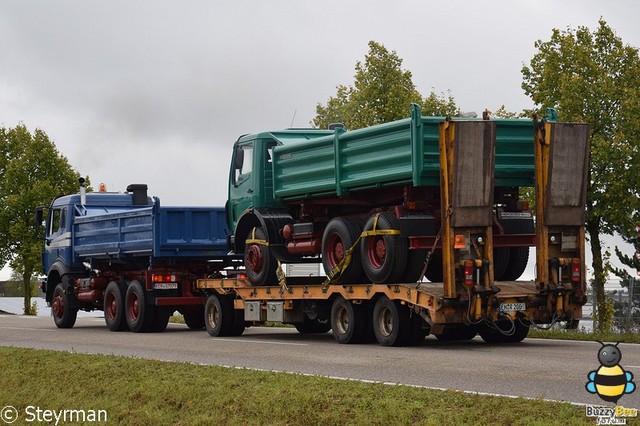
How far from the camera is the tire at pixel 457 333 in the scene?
20062 millimetres

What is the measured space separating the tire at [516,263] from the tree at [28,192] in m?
36.1

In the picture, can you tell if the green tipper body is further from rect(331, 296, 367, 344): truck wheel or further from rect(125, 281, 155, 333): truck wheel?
rect(125, 281, 155, 333): truck wheel

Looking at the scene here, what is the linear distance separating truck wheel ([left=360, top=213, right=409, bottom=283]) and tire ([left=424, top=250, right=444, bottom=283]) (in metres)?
0.90

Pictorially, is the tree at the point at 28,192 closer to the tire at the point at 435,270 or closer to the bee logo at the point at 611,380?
the tire at the point at 435,270

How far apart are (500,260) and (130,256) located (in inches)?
396

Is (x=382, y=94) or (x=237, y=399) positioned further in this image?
(x=382, y=94)

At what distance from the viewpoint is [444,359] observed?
15.8 meters

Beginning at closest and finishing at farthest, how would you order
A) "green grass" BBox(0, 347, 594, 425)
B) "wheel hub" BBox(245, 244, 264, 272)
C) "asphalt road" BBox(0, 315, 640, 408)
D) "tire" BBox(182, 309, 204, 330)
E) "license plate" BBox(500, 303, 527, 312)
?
"green grass" BBox(0, 347, 594, 425) < "asphalt road" BBox(0, 315, 640, 408) < "license plate" BBox(500, 303, 527, 312) < "wheel hub" BBox(245, 244, 264, 272) < "tire" BBox(182, 309, 204, 330)

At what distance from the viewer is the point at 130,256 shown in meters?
26.8

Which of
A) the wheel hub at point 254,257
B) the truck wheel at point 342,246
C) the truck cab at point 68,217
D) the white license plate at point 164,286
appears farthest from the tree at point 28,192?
the truck wheel at point 342,246

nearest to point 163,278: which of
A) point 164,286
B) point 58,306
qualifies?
point 164,286

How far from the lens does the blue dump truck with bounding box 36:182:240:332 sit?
2561 centimetres

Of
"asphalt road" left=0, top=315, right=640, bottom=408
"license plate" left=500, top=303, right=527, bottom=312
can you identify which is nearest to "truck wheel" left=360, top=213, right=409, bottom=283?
"asphalt road" left=0, top=315, right=640, bottom=408

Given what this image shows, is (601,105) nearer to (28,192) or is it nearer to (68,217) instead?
(68,217)
